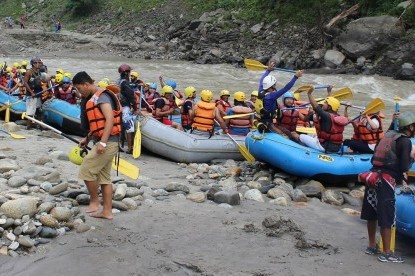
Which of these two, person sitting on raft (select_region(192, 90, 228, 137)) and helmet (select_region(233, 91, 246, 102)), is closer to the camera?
person sitting on raft (select_region(192, 90, 228, 137))

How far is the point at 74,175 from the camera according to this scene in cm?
640

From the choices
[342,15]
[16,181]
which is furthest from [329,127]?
[342,15]

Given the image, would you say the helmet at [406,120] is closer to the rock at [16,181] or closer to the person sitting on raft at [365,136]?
the person sitting on raft at [365,136]

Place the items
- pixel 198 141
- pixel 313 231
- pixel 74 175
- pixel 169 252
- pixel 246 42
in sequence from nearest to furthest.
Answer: pixel 169 252 < pixel 313 231 < pixel 74 175 < pixel 198 141 < pixel 246 42

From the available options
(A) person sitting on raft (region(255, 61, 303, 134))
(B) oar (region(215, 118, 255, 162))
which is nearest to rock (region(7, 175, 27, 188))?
(A) person sitting on raft (region(255, 61, 303, 134))

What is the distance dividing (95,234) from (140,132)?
4058 mm

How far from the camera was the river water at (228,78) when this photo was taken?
59.3ft

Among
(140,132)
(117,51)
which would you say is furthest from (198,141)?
(117,51)

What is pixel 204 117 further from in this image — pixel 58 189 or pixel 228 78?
pixel 228 78

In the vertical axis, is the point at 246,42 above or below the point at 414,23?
below

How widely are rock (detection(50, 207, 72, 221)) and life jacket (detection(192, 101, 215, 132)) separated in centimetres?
388

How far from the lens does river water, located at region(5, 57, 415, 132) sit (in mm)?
18078

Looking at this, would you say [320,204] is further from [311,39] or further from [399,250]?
[311,39]

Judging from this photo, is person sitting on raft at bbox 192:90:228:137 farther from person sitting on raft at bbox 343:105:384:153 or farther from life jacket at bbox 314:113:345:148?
person sitting on raft at bbox 343:105:384:153
